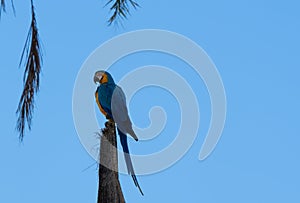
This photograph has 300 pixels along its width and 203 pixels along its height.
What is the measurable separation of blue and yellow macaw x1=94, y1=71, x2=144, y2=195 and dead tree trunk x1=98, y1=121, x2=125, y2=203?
0.63 metres

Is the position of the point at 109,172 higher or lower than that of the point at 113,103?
lower

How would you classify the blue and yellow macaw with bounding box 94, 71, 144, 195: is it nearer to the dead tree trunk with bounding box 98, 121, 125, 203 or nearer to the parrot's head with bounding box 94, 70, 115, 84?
the parrot's head with bounding box 94, 70, 115, 84

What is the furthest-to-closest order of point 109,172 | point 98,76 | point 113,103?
point 98,76
point 113,103
point 109,172

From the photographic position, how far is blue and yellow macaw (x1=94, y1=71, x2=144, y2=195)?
563 cm

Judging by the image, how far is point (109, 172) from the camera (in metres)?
4.14

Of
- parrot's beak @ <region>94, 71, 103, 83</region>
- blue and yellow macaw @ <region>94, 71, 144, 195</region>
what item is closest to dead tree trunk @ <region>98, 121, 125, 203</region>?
blue and yellow macaw @ <region>94, 71, 144, 195</region>

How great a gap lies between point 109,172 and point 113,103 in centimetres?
213

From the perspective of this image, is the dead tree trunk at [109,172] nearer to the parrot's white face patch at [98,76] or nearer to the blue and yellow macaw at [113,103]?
the blue and yellow macaw at [113,103]

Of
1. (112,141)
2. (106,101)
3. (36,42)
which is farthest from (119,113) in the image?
(36,42)

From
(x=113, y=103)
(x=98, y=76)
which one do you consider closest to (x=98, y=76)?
(x=98, y=76)

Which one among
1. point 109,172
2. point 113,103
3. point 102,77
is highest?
point 102,77

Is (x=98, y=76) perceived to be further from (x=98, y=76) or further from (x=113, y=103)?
(x=113, y=103)

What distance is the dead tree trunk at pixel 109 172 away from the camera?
3.91 m

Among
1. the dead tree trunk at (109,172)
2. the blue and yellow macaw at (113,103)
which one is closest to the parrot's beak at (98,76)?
the blue and yellow macaw at (113,103)
